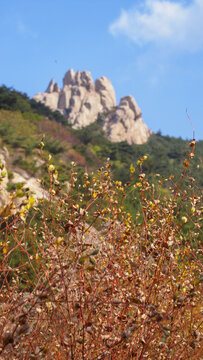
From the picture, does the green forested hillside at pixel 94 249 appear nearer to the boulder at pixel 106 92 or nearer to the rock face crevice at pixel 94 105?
the rock face crevice at pixel 94 105

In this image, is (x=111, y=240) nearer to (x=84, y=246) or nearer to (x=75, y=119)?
(x=84, y=246)

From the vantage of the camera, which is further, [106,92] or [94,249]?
[106,92]

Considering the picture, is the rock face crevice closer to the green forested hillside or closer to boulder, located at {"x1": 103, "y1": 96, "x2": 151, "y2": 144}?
boulder, located at {"x1": 103, "y1": 96, "x2": 151, "y2": 144}

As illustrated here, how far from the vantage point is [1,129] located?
14203 mm

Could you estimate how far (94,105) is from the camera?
53312 mm

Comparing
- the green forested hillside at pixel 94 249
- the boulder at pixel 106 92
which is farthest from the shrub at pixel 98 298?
the boulder at pixel 106 92

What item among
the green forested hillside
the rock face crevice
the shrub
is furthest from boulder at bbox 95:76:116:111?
the shrub

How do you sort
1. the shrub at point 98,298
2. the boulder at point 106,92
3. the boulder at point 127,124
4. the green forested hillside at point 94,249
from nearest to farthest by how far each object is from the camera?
the shrub at point 98,298 → the green forested hillside at point 94,249 → the boulder at point 127,124 → the boulder at point 106,92

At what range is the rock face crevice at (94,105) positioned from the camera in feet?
151

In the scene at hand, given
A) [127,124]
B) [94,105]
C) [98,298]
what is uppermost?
[94,105]

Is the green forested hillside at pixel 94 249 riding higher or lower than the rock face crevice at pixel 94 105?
lower

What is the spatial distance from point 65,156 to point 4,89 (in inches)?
377

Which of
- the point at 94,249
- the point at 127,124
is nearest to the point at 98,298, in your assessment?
the point at 94,249

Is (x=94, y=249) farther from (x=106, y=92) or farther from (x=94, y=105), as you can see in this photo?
(x=106, y=92)
